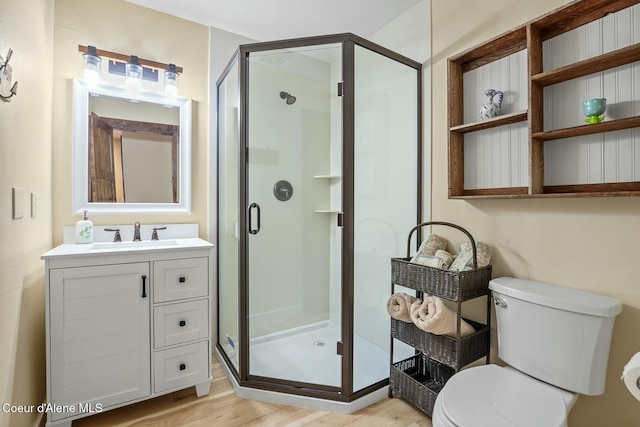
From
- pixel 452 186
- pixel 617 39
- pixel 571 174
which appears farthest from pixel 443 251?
pixel 617 39

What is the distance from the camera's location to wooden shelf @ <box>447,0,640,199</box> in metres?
1.22

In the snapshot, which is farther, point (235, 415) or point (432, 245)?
point (432, 245)

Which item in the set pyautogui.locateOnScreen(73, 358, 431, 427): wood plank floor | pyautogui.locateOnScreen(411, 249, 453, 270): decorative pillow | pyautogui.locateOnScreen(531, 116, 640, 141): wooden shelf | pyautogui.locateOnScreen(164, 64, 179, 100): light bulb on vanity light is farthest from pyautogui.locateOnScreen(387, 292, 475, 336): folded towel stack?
pyautogui.locateOnScreen(164, 64, 179, 100): light bulb on vanity light

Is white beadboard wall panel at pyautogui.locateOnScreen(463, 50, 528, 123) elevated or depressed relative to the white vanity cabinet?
elevated

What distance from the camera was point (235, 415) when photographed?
1732 millimetres

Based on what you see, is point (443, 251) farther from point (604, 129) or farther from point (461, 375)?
point (604, 129)

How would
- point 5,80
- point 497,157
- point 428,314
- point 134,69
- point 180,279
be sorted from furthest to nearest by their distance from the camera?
point 134,69
point 180,279
point 497,157
point 428,314
point 5,80

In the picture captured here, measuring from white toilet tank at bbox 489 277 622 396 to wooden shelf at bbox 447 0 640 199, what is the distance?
42 centimetres

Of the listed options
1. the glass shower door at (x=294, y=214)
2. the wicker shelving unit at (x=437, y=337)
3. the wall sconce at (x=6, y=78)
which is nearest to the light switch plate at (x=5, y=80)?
the wall sconce at (x=6, y=78)

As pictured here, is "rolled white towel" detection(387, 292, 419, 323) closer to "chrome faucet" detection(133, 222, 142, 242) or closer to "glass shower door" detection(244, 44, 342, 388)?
"glass shower door" detection(244, 44, 342, 388)

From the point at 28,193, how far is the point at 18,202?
0.61ft

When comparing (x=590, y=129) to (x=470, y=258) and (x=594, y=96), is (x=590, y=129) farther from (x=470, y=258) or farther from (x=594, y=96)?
(x=470, y=258)

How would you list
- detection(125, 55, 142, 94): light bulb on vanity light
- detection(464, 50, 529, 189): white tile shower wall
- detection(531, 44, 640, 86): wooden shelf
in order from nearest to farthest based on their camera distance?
detection(531, 44, 640, 86): wooden shelf, detection(464, 50, 529, 189): white tile shower wall, detection(125, 55, 142, 94): light bulb on vanity light

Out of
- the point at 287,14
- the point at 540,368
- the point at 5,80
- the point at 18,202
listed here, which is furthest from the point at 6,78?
the point at 540,368
